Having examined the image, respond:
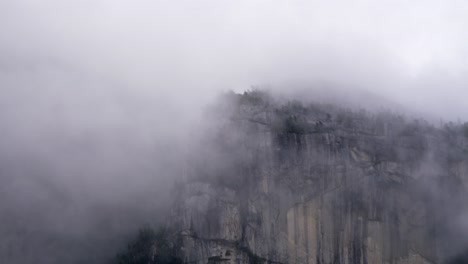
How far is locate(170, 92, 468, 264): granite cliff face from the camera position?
82688mm

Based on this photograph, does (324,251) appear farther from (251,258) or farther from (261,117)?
(261,117)

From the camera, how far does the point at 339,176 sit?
84000mm

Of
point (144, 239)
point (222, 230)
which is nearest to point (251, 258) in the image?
point (222, 230)

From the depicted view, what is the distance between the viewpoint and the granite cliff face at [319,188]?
8269 cm

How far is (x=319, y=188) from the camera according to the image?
8388 centimetres

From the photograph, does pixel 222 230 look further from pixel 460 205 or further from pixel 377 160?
pixel 460 205

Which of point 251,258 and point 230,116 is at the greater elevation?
point 230,116

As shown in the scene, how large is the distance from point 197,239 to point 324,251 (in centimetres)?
1162

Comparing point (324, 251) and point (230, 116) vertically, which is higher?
point (230, 116)

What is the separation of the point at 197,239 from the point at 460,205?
80.9 feet

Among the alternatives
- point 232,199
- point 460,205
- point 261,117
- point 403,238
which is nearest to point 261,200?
point 232,199

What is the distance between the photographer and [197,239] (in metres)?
82.7

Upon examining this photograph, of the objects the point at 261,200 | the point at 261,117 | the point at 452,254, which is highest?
the point at 261,117

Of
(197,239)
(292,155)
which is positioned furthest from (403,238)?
(197,239)
